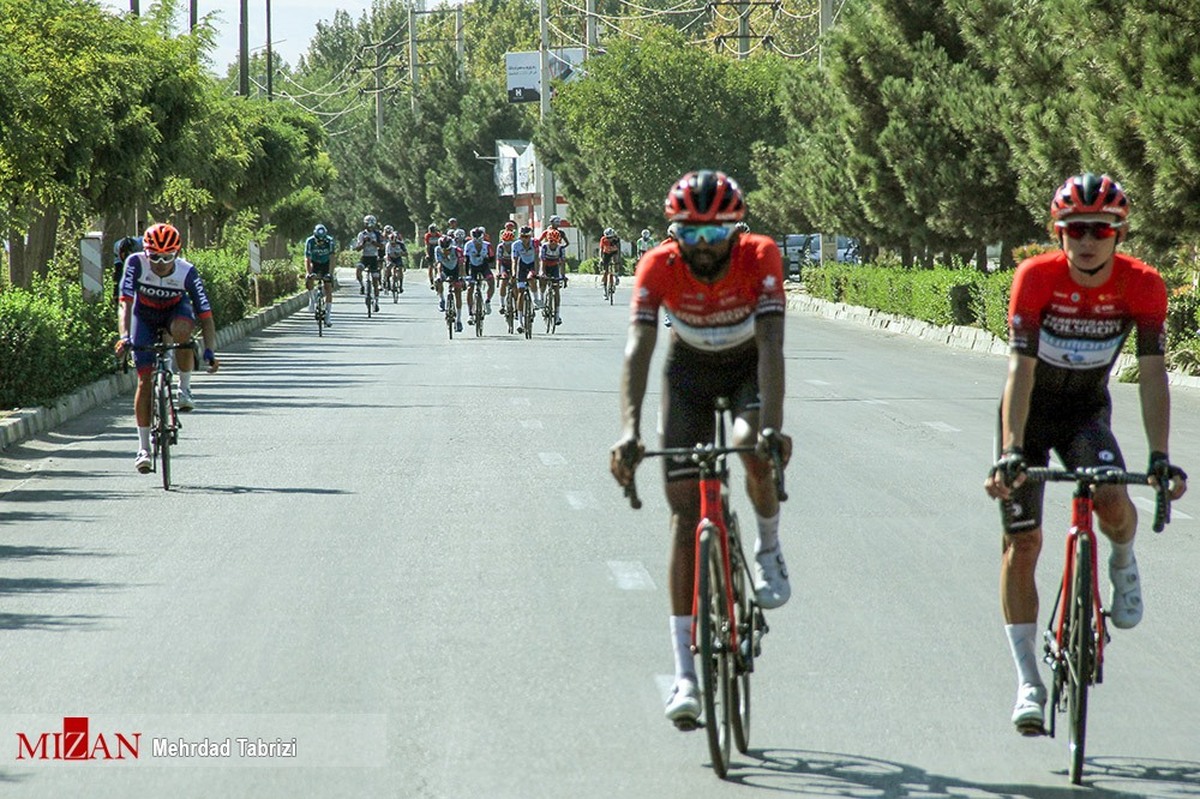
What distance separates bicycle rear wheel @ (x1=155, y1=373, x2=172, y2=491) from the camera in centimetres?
1417

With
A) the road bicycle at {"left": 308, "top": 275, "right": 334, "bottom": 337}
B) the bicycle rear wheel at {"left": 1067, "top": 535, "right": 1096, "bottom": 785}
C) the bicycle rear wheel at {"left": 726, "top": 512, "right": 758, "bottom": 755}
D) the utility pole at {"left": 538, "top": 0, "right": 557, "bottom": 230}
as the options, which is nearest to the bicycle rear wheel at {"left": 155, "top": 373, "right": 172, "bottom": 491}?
the bicycle rear wheel at {"left": 726, "top": 512, "right": 758, "bottom": 755}

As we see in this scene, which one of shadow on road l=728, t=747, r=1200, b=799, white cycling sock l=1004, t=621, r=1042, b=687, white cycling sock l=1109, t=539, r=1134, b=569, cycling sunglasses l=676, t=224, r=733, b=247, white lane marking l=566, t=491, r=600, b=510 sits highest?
cycling sunglasses l=676, t=224, r=733, b=247

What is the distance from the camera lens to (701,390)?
6805 millimetres

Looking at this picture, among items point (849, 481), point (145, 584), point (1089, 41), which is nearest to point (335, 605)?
point (145, 584)

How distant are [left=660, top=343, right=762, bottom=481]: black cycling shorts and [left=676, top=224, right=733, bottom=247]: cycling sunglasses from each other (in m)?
0.50

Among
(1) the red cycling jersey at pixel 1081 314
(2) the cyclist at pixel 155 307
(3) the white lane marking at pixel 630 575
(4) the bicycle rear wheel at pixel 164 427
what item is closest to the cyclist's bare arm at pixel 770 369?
(1) the red cycling jersey at pixel 1081 314

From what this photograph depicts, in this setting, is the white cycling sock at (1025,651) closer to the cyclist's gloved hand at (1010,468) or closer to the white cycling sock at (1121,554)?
the white cycling sock at (1121,554)

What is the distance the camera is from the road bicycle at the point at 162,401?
46.8ft

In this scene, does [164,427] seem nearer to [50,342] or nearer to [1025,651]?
[50,342]

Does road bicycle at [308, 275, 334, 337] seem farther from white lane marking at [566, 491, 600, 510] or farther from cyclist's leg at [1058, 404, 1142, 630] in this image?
cyclist's leg at [1058, 404, 1142, 630]

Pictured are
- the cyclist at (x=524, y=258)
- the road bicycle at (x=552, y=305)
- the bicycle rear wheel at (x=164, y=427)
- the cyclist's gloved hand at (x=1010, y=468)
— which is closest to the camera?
the cyclist's gloved hand at (x=1010, y=468)

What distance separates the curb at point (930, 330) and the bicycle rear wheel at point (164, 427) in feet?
42.7

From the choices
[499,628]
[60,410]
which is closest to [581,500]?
[499,628]

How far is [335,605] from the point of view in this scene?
30.7ft
